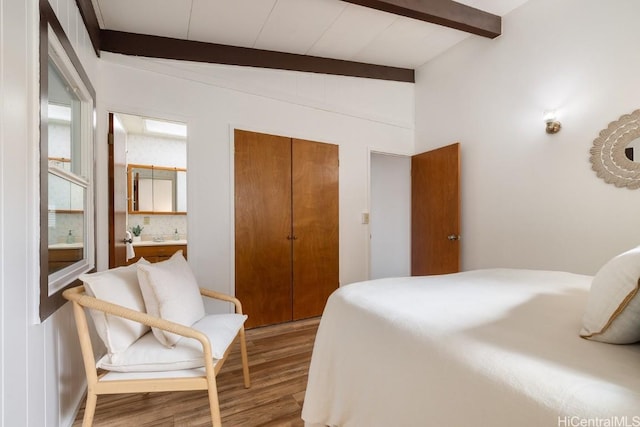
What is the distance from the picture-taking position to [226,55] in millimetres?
2924

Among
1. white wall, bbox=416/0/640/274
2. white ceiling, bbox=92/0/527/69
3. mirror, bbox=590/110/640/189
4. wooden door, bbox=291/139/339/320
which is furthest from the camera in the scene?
wooden door, bbox=291/139/339/320

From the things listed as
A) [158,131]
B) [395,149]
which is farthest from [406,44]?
[158,131]

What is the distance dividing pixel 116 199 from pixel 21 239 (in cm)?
146

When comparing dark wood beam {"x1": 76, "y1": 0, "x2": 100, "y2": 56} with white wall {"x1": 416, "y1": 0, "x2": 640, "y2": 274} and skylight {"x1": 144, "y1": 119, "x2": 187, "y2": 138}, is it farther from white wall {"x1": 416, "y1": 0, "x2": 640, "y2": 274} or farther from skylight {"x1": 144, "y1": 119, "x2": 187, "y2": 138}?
white wall {"x1": 416, "y1": 0, "x2": 640, "y2": 274}

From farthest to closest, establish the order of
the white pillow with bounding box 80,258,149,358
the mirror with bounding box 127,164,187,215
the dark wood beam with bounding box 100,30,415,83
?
the mirror with bounding box 127,164,187,215, the dark wood beam with bounding box 100,30,415,83, the white pillow with bounding box 80,258,149,358

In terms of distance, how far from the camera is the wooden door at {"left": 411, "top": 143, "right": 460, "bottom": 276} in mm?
3355

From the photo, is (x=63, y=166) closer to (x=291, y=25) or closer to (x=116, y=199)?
(x=116, y=199)

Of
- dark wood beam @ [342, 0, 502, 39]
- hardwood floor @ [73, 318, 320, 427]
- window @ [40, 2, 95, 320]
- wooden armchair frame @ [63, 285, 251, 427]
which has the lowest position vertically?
hardwood floor @ [73, 318, 320, 427]

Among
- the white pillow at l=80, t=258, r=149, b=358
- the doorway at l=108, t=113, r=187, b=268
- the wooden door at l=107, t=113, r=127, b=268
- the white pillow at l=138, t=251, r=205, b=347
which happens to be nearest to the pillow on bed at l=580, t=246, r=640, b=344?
the white pillow at l=138, t=251, r=205, b=347

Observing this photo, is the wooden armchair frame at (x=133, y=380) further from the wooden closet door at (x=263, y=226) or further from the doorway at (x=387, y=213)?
the doorway at (x=387, y=213)

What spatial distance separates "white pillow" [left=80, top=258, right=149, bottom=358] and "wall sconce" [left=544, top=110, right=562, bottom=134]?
10.6 feet

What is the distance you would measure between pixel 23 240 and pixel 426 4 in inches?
118

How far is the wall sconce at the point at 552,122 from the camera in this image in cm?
257

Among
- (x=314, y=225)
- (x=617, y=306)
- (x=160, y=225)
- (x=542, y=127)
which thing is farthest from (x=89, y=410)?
(x=542, y=127)
